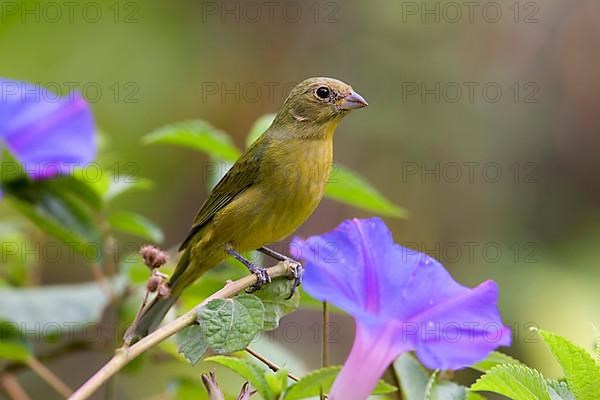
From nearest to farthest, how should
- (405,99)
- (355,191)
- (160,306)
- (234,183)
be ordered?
1. (160,306)
2. (355,191)
3. (234,183)
4. (405,99)

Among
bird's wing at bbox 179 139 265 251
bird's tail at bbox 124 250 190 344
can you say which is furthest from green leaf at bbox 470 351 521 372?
bird's wing at bbox 179 139 265 251

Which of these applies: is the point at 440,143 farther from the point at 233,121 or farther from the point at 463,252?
the point at 233,121

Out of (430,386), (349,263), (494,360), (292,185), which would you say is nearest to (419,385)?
(494,360)

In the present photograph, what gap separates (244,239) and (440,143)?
3.43 metres

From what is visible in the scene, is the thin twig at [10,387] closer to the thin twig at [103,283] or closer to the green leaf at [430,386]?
the thin twig at [103,283]

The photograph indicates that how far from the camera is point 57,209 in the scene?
266 centimetres

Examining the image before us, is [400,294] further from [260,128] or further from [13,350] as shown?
[260,128]

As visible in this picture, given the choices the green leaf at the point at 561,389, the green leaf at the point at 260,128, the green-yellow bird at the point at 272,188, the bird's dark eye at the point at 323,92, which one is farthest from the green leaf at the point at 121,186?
the green leaf at the point at 561,389

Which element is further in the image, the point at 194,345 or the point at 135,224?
the point at 135,224

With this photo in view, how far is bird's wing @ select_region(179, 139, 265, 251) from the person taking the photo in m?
2.77

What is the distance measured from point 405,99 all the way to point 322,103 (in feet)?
9.84

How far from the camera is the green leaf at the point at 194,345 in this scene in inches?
60.6

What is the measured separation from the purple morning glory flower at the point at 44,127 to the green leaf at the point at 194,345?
1278 mm

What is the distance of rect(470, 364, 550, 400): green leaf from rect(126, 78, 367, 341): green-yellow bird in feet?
3.74
